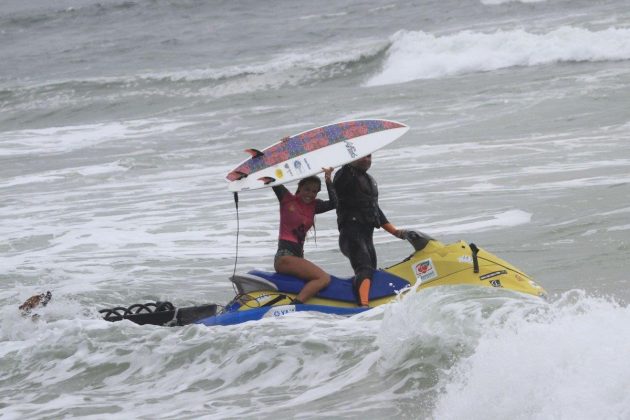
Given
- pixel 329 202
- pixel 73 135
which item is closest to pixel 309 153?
pixel 329 202

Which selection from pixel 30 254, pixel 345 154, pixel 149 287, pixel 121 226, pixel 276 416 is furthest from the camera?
pixel 121 226

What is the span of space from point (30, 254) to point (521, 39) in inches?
728

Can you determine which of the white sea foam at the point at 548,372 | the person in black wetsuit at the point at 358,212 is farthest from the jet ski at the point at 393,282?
the white sea foam at the point at 548,372

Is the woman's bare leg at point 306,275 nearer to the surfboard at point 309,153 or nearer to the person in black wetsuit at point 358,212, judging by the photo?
the person in black wetsuit at point 358,212

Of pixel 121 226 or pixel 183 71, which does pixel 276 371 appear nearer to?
pixel 121 226

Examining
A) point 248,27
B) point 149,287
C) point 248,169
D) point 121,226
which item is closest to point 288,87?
point 248,27

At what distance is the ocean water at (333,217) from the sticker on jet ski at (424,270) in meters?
0.52

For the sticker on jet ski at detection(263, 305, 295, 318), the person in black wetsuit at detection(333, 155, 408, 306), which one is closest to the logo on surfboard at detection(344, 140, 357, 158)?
the person in black wetsuit at detection(333, 155, 408, 306)

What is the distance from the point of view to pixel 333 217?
14.6 meters

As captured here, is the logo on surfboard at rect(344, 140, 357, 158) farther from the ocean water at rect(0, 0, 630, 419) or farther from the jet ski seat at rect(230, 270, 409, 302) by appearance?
the ocean water at rect(0, 0, 630, 419)

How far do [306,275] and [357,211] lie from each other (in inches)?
27.4

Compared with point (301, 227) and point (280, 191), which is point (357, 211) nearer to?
point (301, 227)

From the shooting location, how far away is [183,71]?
33750 millimetres

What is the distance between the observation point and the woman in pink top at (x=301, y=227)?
921 cm
